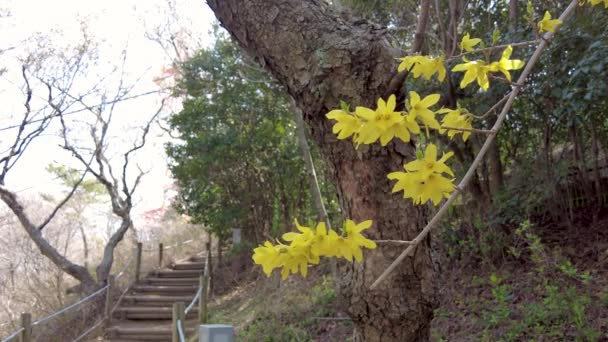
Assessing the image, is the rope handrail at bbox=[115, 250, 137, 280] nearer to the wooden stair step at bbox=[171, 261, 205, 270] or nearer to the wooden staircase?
the wooden staircase

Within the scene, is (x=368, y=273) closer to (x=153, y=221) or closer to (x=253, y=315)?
(x=253, y=315)

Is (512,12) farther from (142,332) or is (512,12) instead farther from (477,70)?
(142,332)

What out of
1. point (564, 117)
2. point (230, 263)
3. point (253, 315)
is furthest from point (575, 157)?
point (230, 263)

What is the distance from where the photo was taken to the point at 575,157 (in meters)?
6.47

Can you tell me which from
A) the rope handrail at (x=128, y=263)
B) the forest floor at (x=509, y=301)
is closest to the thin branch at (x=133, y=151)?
the rope handrail at (x=128, y=263)

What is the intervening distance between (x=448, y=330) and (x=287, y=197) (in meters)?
6.90

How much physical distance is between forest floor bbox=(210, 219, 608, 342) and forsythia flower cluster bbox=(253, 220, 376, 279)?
9.50 feet

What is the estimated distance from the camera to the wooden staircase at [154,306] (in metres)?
9.71

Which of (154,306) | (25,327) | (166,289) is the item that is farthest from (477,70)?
(166,289)

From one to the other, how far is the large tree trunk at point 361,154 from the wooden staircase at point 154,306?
292 inches

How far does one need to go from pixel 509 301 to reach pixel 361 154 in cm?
413

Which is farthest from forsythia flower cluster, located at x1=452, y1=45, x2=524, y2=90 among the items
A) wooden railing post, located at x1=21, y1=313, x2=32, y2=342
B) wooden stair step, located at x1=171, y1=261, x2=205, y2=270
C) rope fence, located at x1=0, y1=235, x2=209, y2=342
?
wooden stair step, located at x1=171, y1=261, x2=205, y2=270

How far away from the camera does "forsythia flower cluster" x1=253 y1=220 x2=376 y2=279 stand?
1076 mm

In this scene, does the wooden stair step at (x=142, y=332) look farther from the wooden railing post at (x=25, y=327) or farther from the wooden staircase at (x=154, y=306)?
the wooden railing post at (x=25, y=327)
